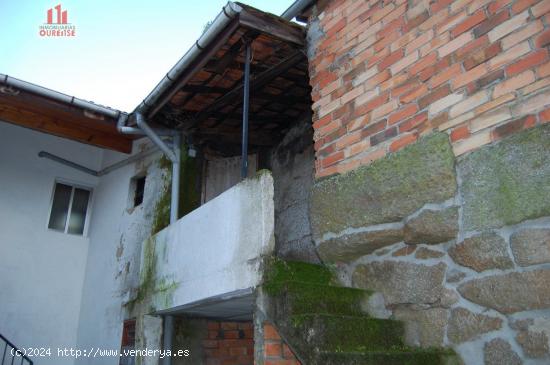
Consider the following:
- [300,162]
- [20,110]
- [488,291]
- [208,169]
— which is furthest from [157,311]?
[20,110]

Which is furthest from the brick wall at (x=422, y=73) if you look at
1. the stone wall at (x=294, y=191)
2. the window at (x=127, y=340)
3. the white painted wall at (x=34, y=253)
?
the white painted wall at (x=34, y=253)

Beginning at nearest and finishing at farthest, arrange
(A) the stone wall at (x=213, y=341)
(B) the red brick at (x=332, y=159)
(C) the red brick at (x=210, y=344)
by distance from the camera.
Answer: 1. (B) the red brick at (x=332, y=159)
2. (A) the stone wall at (x=213, y=341)
3. (C) the red brick at (x=210, y=344)

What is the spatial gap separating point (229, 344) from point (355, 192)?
3001mm

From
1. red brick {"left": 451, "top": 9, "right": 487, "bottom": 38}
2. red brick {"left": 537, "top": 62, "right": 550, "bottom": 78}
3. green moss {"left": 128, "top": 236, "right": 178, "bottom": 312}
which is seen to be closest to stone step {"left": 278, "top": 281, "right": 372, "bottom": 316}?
red brick {"left": 537, "top": 62, "right": 550, "bottom": 78}

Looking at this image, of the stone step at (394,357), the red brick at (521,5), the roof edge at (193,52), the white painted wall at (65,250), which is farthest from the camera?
the white painted wall at (65,250)

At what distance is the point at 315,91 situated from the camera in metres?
3.38

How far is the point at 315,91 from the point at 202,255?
5.47 feet

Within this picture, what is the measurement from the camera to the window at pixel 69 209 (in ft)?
23.3

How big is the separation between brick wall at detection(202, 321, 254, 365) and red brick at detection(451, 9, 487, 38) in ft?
12.8

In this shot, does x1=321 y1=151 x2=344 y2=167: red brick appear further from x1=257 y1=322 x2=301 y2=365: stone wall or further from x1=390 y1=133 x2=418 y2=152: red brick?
x1=257 y1=322 x2=301 y2=365: stone wall

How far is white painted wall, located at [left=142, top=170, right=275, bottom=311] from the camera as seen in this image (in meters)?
3.02

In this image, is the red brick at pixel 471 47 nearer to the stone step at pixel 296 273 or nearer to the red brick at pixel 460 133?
the red brick at pixel 460 133

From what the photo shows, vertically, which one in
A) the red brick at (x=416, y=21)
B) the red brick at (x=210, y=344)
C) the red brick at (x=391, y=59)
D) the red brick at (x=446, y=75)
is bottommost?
the red brick at (x=210, y=344)

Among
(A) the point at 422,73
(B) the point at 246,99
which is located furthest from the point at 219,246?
(A) the point at 422,73
